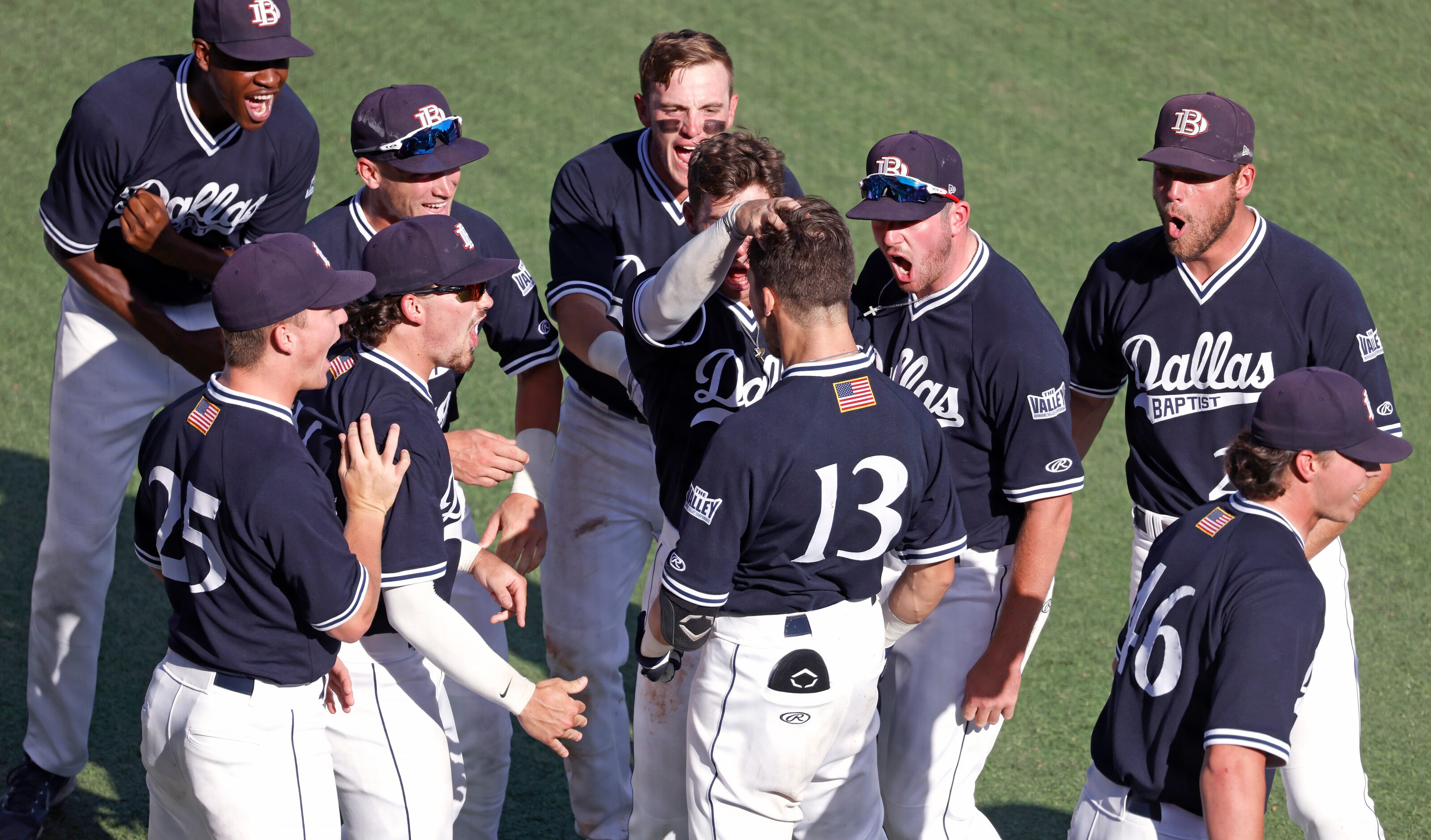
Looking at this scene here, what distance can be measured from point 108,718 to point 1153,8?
953 centimetres

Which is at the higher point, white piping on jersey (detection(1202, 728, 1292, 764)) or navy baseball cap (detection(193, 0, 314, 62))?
navy baseball cap (detection(193, 0, 314, 62))

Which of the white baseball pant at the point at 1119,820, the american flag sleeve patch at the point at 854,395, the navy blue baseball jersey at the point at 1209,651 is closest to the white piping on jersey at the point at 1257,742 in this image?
the navy blue baseball jersey at the point at 1209,651

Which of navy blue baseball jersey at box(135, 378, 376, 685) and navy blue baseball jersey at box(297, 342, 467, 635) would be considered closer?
navy blue baseball jersey at box(135, 378, 376, 685)

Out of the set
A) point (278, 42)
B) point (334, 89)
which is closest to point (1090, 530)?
point (278, 42)

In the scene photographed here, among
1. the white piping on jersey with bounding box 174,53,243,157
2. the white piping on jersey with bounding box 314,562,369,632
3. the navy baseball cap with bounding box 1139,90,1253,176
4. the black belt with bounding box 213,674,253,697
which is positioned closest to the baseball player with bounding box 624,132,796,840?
the white piping on jersey with bounding box 314,562,369,632

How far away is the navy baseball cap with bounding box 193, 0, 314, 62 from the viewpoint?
13.0ft

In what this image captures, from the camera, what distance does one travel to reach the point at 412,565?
304 centimetres

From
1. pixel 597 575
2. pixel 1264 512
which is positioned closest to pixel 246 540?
pixel 597 575

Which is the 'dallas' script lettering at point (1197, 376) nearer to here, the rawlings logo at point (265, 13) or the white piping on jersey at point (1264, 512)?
the white piping on jersey at point (1264, 512)

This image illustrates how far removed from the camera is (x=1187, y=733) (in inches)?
109

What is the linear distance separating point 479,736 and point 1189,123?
281 centimetres

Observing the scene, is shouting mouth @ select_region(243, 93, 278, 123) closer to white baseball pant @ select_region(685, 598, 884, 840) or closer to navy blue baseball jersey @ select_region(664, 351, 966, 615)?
navy blue baseball jersey @ select_region(664, 351, 966, 615)

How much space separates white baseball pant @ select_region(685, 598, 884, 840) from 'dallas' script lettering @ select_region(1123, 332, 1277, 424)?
1346 mm

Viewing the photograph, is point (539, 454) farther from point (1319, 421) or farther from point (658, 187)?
point (1319, 421)
